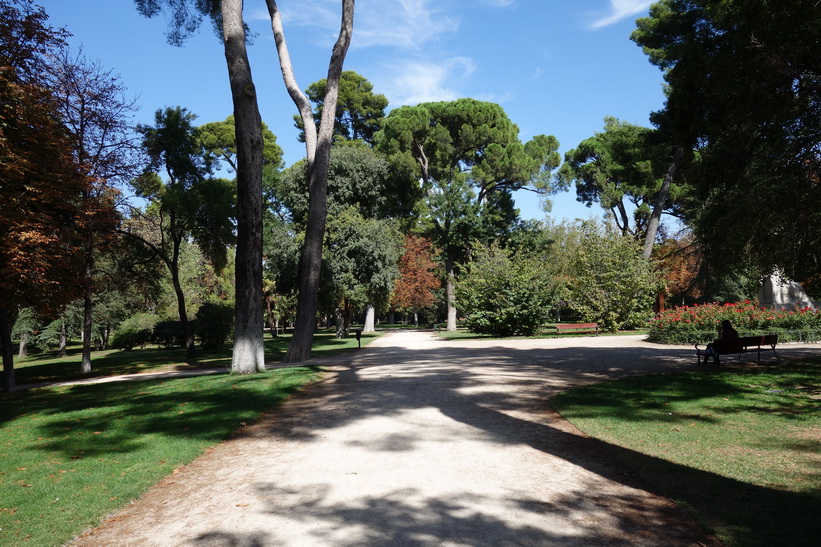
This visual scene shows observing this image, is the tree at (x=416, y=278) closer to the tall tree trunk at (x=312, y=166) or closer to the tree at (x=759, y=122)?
the tall tree trunk at (x=312, y=166)

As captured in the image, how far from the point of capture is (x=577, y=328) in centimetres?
2423

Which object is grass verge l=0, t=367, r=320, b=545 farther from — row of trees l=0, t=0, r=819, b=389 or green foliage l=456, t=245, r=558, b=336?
green foliage l=456, t=245, r=558, b=336

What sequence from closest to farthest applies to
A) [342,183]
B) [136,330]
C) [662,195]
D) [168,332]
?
1. [662,195]
2. [342,183]
3. [168,332]
4. [136,330]

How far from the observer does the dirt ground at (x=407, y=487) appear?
11.9ft

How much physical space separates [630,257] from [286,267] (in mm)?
17975

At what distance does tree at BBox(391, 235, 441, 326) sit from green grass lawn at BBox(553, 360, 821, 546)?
33.0 meters

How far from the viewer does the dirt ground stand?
3.64 meters

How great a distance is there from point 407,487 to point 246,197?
916cm

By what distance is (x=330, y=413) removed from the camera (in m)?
8.02

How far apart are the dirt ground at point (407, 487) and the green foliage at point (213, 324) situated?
18.4 meters

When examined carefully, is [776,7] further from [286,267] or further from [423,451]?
[286,267]

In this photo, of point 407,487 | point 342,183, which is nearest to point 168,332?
point 342,183

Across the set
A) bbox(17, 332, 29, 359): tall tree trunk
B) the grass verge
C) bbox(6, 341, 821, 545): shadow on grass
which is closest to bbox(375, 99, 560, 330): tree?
bbox(6, 341, 821, 545): shadow on grass

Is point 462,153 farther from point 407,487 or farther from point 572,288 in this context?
point 407,487
